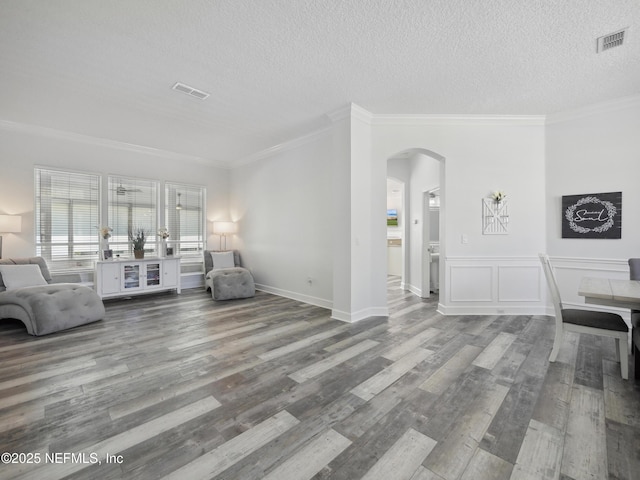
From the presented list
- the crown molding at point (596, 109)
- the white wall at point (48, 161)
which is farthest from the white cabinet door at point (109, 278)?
the crown molding at point (596, 109)

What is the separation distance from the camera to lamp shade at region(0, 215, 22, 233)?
4.42m

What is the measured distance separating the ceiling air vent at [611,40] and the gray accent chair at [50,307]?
647 cm

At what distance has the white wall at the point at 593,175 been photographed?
3.80 meters

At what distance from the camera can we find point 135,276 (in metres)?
5.52

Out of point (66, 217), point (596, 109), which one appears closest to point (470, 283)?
point (596, 109)

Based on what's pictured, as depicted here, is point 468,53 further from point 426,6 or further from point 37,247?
point 37,247

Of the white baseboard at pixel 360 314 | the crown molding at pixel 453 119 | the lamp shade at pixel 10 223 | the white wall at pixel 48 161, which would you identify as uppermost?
the crown molding at pixel 453 119

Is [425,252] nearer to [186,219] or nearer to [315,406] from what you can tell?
[315,406]

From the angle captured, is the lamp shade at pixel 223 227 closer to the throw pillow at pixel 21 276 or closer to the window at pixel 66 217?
→ the window at pixel 66 217

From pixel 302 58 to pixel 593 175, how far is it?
168 inches

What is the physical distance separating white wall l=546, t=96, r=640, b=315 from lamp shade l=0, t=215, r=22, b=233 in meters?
8.23

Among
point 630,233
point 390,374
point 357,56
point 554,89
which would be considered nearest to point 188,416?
point 390,374

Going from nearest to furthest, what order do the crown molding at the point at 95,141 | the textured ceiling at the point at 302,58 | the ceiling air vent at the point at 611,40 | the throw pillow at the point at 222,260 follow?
the textured ceiling at the point at 302,58 < the ceiling air vent at the point at 611,40 < the crown molding at the point at 95,141 < the throw pillow at the point at 222,260

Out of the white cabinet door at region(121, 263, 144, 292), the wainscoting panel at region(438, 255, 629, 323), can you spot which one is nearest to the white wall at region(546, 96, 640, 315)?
the wainscoting panel at region(438, 255, 629, 323)
